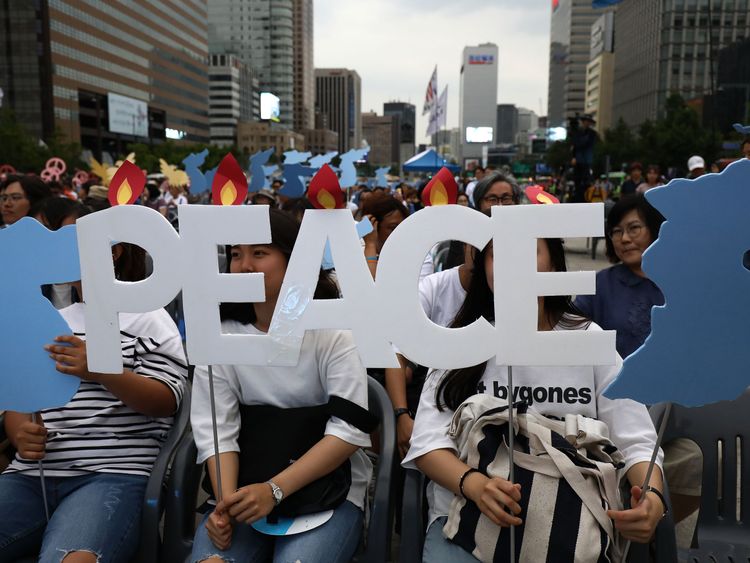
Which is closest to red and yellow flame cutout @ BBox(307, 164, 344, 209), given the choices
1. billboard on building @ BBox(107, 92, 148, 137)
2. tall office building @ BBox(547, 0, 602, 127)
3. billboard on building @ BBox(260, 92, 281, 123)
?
→ billboard on building @ BBox(107, 92, 148, 137)

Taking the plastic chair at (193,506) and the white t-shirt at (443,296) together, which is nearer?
the plastic chair at (193,506)

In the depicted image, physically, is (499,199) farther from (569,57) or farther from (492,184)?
(569,57)

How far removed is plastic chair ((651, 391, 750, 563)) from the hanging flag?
1680 cm

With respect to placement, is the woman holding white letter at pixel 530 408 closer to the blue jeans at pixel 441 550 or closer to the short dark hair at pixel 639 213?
the blue jeans at pixel 441 550

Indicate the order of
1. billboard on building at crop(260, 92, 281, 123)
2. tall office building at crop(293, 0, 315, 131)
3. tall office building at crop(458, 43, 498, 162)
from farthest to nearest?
1. tall office building at crop(293, 0, 315, 131)
2. tall office building at crop(458, 43, 498, 162)
3. billboard on building at crop(260, 92, 281, 123)

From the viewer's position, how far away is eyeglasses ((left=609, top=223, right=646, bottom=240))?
10.1ft

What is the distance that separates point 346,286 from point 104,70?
84.1 meters

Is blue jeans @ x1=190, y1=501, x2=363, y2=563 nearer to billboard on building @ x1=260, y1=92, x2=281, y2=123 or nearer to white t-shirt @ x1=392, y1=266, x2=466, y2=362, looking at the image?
white t-shirt @ x1=392, y1=266, x2=466, y2=362

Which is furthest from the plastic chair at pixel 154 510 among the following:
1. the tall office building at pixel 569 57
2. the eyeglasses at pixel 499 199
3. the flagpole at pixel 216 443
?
the tall office building at pixel 569 57

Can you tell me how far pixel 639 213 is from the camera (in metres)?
3.11

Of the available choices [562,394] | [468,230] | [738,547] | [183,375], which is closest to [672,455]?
[738,547]

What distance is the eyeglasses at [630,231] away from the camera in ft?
10.1

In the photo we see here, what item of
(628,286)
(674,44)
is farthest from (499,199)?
(674,44)

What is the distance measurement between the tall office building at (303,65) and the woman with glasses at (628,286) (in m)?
171
